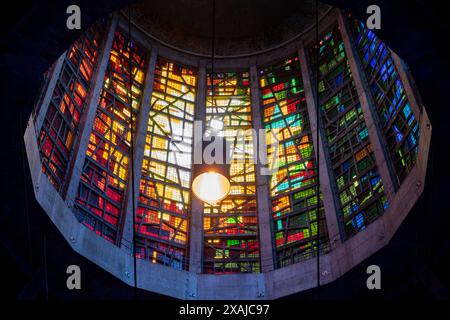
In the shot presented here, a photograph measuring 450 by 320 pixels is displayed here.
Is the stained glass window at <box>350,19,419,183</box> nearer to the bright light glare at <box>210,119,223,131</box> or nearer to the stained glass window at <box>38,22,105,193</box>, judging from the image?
the bright light glare at <box>210,119,223,131</box>

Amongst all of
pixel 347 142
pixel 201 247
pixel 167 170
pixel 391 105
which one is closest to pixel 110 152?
pixel 167 170

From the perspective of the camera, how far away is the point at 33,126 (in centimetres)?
1313

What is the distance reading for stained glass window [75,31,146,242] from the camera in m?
17.6

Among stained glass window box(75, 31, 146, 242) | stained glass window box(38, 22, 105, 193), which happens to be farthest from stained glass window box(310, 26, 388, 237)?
stained glass window box(38, 22, 105, 193)

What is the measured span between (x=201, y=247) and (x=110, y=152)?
390 cm

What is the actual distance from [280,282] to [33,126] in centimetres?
755

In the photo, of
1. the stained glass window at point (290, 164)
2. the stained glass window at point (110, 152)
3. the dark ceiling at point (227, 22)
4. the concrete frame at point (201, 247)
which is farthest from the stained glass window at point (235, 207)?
the stained glass window at point (110, 152)

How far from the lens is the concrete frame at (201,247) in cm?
1333

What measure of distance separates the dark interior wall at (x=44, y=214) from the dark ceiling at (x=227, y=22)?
12021mm

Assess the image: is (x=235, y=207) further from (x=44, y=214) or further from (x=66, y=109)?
(x=44, y=214)

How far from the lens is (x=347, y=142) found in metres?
19.3

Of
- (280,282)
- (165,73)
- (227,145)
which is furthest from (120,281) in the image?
(165,73)

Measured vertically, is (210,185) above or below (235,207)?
below

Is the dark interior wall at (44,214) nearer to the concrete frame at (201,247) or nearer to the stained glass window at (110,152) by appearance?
the concrete frame at (201,247)
